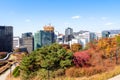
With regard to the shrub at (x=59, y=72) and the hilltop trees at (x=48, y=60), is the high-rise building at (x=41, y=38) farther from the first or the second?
the shrub at (x=59, y=72)

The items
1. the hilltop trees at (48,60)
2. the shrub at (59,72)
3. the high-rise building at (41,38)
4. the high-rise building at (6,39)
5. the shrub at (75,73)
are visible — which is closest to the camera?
the shrub at (75,73)

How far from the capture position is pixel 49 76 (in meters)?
18.7

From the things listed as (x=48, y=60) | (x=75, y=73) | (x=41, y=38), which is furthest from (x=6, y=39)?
(x=75, y=73)

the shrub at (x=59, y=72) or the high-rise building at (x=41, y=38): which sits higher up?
the high-rise building at (x=41, y=38)

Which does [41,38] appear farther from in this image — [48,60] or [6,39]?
[48,60]

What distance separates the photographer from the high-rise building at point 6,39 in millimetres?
118250

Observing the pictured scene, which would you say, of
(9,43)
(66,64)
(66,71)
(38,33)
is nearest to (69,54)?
(66,64)

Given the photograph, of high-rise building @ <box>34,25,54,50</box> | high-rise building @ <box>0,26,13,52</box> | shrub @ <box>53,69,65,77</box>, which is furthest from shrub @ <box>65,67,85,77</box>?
high-rise building @ <box>34,25,54,50</box>

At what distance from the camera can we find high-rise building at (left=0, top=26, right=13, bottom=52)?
118 metres

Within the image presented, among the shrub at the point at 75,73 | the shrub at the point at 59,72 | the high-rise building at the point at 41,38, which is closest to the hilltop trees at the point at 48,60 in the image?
the shrub at the point at 59,72

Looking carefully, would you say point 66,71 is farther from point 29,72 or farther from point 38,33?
point 38,33

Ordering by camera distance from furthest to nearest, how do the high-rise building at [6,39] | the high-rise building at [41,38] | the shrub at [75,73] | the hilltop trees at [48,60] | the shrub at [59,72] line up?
1. the high-rise building at [41,38]
2. the high-rise building at [6,39]
3. the hilltop trees at [48,60]
4. the shrub at [59,72]
5. the shrub at [75,73]

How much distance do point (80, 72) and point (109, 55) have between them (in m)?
14.3

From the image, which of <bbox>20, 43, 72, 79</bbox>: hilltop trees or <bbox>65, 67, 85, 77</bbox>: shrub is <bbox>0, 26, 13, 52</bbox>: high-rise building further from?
<bbox>65, 67, 85, 77</bbox>: shrub
